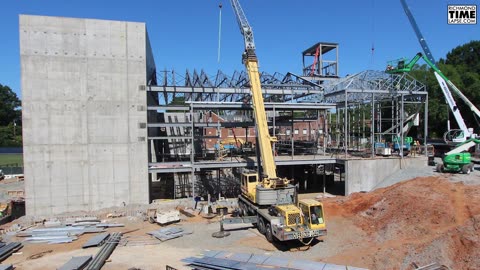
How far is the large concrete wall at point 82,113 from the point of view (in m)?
24.1

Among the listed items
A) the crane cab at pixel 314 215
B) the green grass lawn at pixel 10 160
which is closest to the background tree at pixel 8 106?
the green grass lawn at pixel 10 160

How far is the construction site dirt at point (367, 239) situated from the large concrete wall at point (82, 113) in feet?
13.6

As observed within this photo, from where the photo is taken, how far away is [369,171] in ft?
92.7

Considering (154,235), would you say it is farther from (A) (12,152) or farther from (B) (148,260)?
(A) (12,152)

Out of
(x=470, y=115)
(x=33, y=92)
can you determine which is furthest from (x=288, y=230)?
(x=470, y=115)

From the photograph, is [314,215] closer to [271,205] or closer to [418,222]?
[271,205]

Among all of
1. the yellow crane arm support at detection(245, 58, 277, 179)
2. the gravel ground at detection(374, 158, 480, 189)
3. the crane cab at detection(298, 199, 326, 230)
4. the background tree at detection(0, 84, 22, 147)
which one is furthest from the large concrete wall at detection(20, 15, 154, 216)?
the background tree at detection(0, 84, 22, 147)

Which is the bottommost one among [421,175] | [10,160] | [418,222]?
[418,222]

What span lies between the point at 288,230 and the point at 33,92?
64.8 ft

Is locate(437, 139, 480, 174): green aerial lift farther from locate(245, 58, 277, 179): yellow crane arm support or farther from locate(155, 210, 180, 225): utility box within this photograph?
locate(155, 210, 180, 225): utility box

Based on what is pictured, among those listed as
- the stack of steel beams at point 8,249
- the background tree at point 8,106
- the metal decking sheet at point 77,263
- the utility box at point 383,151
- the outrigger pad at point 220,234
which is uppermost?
the background tree at point 8,106

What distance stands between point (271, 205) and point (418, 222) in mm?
7219

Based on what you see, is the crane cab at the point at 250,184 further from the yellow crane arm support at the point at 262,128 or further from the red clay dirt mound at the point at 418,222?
the red clay dirt mound at the point at 418,222

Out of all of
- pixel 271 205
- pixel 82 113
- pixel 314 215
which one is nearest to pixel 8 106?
pixel 82 113
